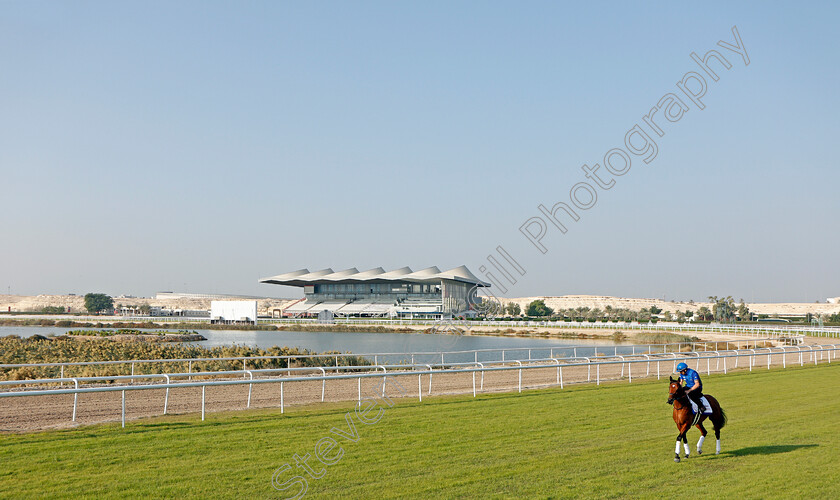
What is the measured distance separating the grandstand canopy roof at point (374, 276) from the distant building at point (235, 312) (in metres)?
24.9

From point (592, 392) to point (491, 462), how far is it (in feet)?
27.7

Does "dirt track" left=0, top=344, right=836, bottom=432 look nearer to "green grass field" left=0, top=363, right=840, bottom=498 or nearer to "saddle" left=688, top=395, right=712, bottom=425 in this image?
"green grass field" left=0, top=363, right=840, bottom=498

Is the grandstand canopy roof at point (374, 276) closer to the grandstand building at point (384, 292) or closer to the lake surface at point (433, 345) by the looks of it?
the grandstand building at point (384, 292)

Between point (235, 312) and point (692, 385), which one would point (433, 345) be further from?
point (235, 312)

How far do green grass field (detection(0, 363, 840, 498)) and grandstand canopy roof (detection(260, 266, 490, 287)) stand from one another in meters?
100

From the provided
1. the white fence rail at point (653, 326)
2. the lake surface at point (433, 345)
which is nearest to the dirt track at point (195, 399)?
the lake surface at point (433, 345)

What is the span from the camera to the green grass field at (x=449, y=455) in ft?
22.1

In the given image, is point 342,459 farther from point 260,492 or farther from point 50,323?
point 50,323

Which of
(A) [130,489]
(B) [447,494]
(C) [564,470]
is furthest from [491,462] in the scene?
(A) [130,489]

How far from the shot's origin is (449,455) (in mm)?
8367

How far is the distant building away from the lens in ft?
324

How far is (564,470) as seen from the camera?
24.8 feet

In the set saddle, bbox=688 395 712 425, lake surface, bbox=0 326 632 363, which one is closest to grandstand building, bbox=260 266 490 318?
lake surface, bbox=0 326 632 363

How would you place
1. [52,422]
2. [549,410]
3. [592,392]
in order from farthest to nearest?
[592,392] → [549,410] → [52,422]
